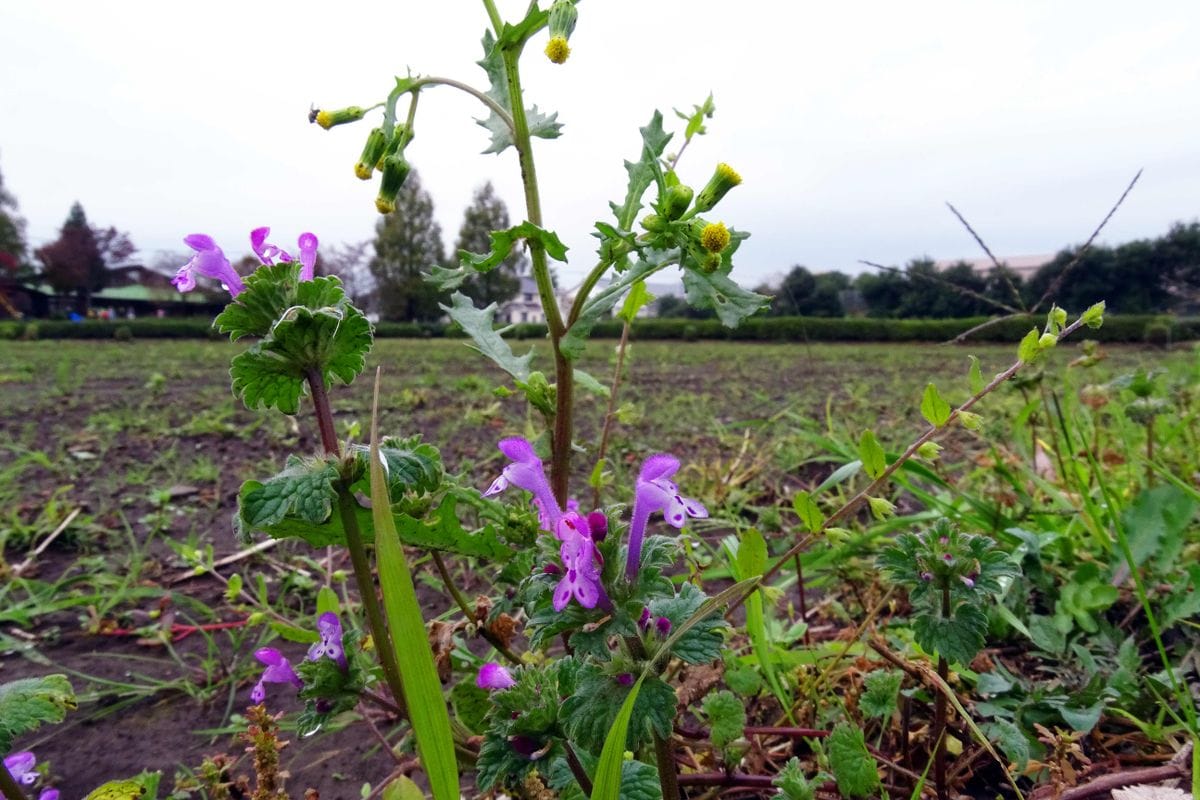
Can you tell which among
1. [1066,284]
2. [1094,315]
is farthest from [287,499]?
[1066,284]

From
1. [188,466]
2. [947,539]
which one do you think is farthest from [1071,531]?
[188,466]

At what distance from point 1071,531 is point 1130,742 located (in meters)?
0.64

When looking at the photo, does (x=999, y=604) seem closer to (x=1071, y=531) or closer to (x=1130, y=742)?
(x=1130, y=742)

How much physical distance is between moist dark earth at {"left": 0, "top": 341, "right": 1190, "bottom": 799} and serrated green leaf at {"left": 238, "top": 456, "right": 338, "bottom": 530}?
0.51 m

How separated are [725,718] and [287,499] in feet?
1.93

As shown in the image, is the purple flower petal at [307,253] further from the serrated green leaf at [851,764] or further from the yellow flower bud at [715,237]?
the serrated green leaf at [851,764]

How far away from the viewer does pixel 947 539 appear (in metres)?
0.91

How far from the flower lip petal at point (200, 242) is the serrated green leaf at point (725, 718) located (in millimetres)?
832

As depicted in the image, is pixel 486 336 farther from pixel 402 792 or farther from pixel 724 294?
pixel 402 792

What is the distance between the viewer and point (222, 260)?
32.2 inches

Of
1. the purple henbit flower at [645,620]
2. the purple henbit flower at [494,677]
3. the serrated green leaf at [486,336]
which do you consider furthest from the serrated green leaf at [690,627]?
the serrated green leaf at [486,336]

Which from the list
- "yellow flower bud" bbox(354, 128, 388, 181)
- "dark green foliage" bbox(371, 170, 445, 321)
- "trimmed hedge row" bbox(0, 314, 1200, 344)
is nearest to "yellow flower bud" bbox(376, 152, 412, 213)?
"yellow flower bud" bbox(354, 128, 388, 181)

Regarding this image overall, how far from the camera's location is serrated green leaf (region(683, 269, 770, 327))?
2.98 ft

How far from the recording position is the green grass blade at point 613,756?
544mm
